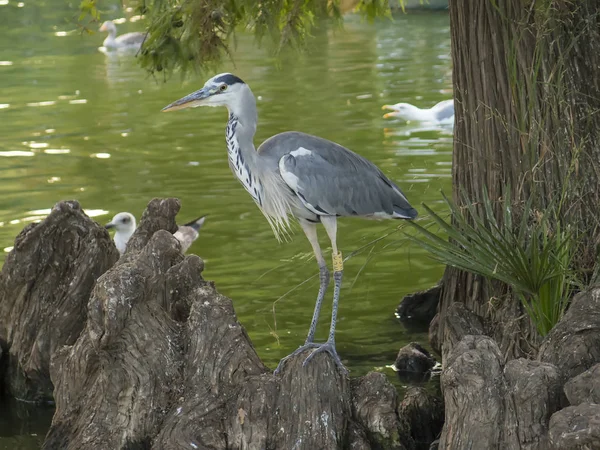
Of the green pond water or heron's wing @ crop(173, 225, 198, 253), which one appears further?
heron's wing @ crop(173, 225, 198, 253)

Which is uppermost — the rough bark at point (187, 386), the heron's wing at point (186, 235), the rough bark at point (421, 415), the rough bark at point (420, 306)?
the rough bark at point (187, 386)

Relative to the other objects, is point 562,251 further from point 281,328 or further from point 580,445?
point 281,328

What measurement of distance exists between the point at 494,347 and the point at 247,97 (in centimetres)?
224

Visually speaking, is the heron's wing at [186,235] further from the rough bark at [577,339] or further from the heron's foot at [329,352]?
the rough bark at [577,339]

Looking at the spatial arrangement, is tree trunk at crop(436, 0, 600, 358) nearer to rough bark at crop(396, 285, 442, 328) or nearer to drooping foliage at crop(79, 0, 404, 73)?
drooping foliage at crop(79, 0, 404, 73)

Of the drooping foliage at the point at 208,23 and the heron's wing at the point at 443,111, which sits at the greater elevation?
the drooping foliage at the point at 208,23

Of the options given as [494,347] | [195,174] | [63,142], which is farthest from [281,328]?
[63,142]

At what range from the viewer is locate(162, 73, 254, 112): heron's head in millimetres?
6871

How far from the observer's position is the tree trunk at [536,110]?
689 centimetres

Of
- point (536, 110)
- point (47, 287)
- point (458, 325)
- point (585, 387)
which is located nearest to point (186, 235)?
point (47, 287)

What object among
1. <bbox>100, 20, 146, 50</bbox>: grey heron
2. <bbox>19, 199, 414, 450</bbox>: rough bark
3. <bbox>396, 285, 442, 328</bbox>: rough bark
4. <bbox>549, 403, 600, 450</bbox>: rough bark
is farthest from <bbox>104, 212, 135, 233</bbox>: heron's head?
<bbox>100, 20, 146, 50</bbox>: grey heron

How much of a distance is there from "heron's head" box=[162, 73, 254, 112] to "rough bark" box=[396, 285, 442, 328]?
3018 mm

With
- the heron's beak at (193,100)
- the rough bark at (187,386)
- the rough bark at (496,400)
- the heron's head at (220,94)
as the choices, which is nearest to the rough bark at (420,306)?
the rough bark at (187,386)

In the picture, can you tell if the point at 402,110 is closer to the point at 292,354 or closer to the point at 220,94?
the point at 220,94
